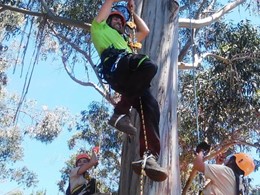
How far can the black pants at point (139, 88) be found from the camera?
2.63 metres

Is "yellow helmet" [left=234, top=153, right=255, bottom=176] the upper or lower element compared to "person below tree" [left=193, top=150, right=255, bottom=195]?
upper

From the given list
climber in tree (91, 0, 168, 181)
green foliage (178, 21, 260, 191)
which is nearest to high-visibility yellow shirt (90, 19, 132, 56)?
climber in tree (91, 0, 168, 181)

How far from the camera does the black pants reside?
8.64ft

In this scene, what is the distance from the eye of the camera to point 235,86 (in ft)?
24.4

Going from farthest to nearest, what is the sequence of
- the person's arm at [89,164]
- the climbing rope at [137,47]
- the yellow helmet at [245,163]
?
the person's arm at [89,164] → the yellow helmet at [245,163] → the climbing rope at [137,47]

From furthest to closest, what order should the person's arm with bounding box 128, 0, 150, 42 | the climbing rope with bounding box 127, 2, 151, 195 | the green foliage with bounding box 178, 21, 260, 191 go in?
the green foliage with bounding box 178, 21, 260, 191, the person's arm with bounding box 128, 0, 150, 42, the climbing rope with bounding box 127, 2, 151, 195

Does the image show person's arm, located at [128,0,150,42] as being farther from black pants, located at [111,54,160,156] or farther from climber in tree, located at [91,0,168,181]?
black pants, located at [111,54,160,156]

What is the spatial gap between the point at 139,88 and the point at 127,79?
0.10 m

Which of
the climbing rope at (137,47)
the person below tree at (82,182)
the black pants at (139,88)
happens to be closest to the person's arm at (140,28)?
the climbing rope at (137,47)

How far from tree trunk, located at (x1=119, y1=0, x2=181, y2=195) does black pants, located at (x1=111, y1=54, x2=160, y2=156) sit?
0.29 m

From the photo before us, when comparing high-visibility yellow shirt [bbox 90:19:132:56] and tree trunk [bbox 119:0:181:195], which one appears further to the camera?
tree trunk [bbox 119:0:181:195]

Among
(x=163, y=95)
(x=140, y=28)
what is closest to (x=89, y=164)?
Result: (x=163, y=95)

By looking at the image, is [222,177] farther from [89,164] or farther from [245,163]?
[89,164]

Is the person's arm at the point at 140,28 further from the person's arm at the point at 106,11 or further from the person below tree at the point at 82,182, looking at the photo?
the person below tree at the point at 82,182
